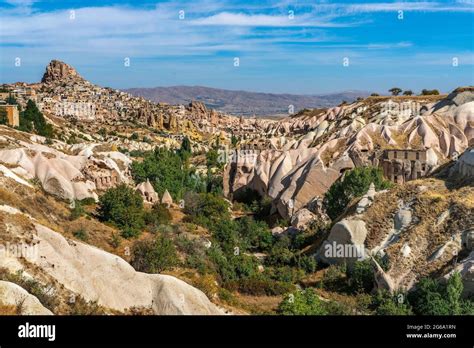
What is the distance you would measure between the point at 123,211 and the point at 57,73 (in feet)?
394

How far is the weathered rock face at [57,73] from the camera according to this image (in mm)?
133375

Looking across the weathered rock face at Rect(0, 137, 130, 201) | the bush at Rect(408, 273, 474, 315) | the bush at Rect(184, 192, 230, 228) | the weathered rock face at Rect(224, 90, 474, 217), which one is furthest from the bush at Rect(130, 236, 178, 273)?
the weathered rock face at Rect(224, 90, 474, 217)

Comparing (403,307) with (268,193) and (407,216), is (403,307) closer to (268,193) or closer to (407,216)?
(407,216)

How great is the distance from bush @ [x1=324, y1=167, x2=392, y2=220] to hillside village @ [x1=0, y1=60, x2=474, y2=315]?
0.07 meters

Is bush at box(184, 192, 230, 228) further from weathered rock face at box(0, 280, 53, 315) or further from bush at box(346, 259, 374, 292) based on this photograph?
weathered rock face at box(0, 280, 53, 315)

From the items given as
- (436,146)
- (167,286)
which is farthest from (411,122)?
(167,286)

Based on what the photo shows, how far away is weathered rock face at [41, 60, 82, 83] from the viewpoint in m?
133

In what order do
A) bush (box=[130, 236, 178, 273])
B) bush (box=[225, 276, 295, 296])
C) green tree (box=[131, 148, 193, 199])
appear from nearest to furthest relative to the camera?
bush (box=[130, 236, 178, 273]) < bush (box=[225, 276, 295, 296]) < green tree (box=[131, 148, 193, 199])

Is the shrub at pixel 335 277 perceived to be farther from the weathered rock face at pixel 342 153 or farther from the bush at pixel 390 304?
the weathered rock face at pixel 342 153

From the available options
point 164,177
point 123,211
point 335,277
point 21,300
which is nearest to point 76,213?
point 123,211

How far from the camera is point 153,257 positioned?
1733 cm
